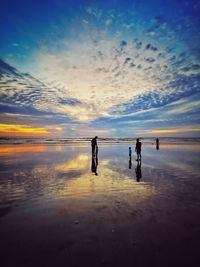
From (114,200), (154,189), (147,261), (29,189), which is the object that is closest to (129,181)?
(154,189)

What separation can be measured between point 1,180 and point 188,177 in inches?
548

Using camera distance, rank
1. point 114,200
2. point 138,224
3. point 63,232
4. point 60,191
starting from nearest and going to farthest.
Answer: point 63,232 < point 138,224 < point 114,200 < point 60,191

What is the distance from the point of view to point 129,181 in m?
15.8

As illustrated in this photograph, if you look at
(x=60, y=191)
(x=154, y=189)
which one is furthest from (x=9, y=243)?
(x=154, y=189)

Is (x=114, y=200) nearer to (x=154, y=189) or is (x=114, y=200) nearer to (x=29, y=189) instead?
(x=154, y=189)

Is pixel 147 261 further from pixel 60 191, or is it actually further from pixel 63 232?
pixel 60 191

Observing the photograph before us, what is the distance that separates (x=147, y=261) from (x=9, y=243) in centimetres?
421

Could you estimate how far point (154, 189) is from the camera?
13.4 m

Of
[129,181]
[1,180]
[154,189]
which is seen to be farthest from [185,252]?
[1,180]

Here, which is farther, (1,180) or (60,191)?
(1,180)

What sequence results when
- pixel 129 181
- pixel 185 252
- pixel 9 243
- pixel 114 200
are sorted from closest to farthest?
pixel 185 252
pixel 9 243
pixel 114 200
pixel 129 181

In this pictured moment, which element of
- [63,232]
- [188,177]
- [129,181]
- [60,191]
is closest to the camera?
[63,232]

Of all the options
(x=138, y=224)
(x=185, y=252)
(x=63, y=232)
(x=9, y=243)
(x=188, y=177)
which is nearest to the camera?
(x=185, y=252)

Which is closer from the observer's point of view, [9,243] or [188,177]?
[9,243]
